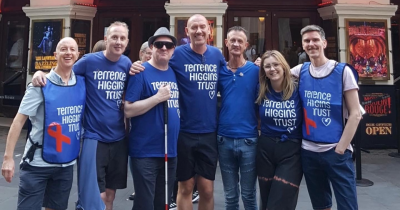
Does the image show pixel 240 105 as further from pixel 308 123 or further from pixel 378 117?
pixel 378 117

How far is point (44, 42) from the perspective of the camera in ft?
29.6

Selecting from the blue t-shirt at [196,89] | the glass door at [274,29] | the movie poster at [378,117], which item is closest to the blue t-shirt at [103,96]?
the blue t-shirt at [196,89]

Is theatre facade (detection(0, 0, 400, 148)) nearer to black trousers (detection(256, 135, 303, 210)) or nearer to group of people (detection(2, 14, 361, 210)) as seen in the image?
group of people (detection(2, 14, 361, 210))

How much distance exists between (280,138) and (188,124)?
0.91m

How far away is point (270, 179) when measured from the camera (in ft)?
10.9

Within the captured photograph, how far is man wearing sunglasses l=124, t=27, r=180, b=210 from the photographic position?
3230 millimetres

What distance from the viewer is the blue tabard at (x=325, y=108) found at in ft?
10.2

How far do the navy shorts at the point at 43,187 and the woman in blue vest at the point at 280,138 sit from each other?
1813 millimetres

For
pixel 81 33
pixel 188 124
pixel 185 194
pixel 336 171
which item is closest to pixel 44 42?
pixel 81 33

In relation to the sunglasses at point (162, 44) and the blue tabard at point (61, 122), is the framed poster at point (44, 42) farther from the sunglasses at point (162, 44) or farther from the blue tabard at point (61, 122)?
the sunglasses at point (162, 44)

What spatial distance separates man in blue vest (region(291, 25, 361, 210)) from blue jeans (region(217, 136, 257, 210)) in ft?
1.67

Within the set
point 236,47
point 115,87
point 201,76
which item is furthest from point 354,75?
point 115,87

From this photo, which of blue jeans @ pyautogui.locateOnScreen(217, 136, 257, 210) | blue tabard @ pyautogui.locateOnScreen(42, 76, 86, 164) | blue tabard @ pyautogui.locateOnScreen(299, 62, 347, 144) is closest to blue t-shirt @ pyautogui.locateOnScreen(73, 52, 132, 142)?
blue tabard @ pyautogui.locateOnScreen(42, 76, 86, 164)

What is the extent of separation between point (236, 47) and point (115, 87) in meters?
1.26
